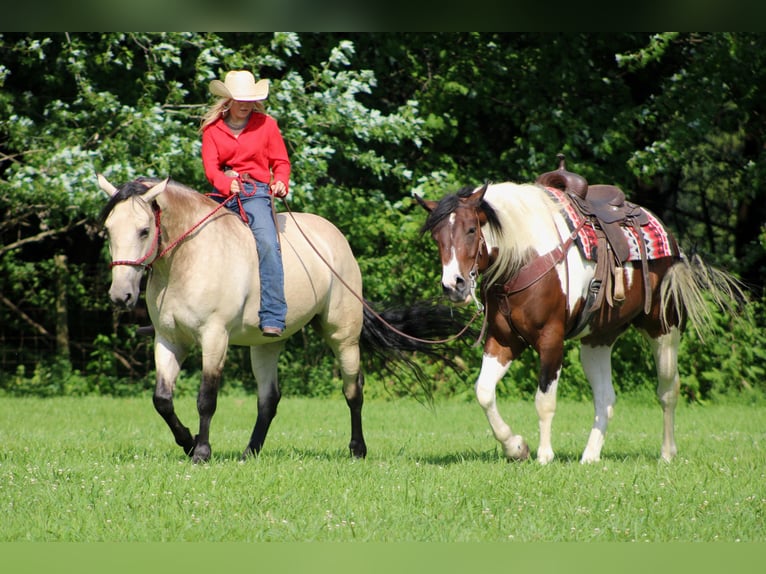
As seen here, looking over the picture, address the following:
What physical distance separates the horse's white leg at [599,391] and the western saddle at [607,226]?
0.56m

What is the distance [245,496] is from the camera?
5754 millimetres

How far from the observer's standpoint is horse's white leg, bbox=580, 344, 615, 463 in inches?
309

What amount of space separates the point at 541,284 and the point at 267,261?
6.93ft

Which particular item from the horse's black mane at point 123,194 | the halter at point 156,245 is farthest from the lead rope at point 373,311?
the horse's black mane at point 123,194

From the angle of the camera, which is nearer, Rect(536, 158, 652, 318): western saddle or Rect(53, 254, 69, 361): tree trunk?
Rect(536, 158, 652, 318): western saddle

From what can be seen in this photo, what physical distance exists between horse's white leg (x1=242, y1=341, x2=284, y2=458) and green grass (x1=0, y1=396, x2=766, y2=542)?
351 mm

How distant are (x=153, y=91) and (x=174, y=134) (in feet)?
3.66

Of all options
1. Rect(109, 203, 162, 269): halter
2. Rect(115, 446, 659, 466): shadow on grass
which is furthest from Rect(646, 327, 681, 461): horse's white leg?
Rect(109, 203, 162, 269): halter

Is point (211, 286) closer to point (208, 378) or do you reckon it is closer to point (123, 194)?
point (208, 378)

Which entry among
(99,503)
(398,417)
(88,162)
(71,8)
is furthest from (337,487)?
(88,162)

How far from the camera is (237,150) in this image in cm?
765

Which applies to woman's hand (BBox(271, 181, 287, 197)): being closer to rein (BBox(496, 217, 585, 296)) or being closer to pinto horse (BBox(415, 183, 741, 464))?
pinto horse (BBox(415, 183, 741, 464))

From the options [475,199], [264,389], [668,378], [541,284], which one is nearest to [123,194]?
[264,389]

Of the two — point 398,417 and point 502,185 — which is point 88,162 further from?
point 502,185
